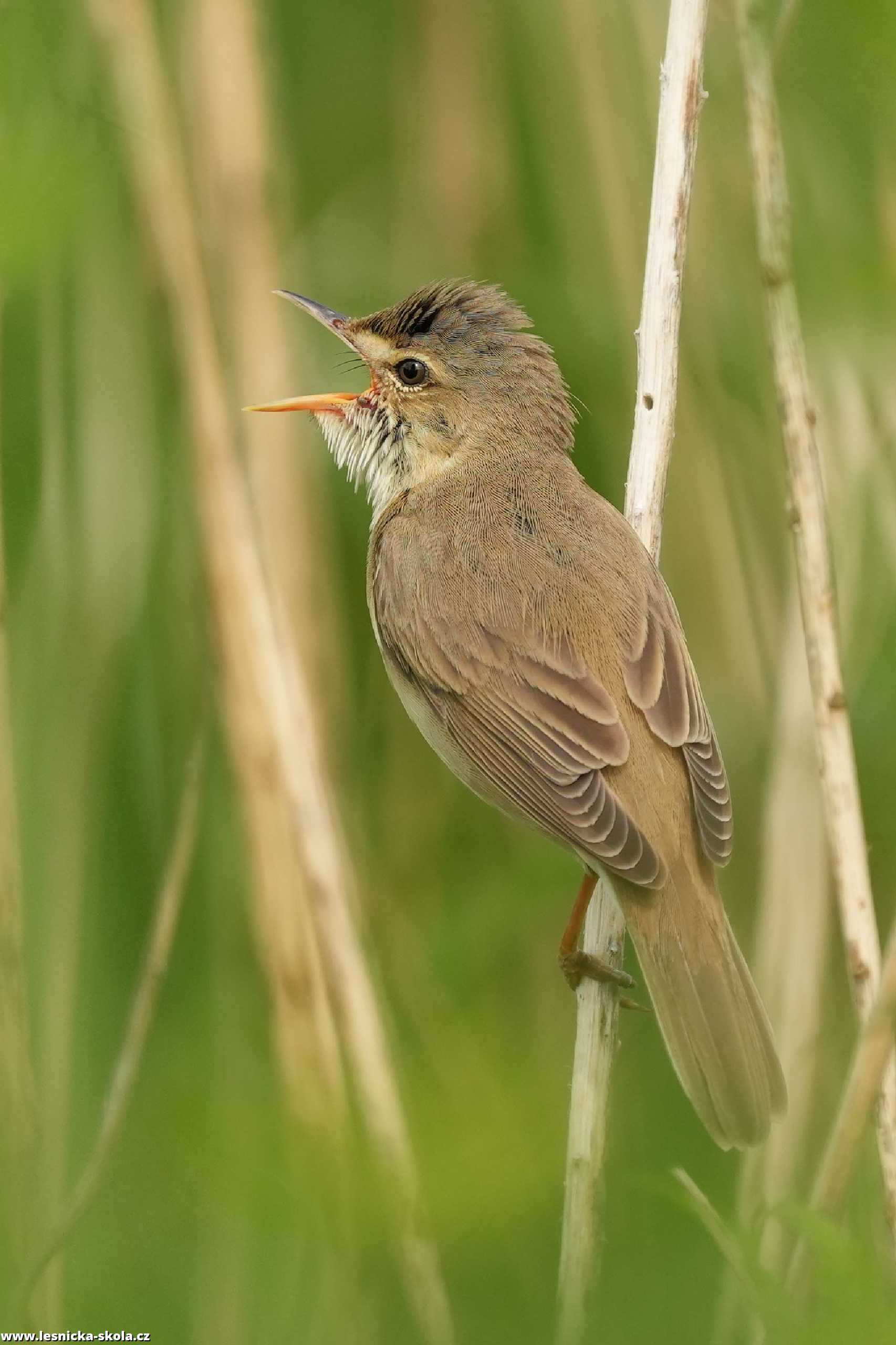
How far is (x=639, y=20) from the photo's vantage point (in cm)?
429

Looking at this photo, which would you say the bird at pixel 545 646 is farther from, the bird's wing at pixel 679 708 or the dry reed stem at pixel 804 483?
the dry reed stem at pixel 804 483

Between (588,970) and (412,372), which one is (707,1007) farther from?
(412,372)

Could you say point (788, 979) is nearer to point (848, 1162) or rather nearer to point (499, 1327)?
point (499, 1327)

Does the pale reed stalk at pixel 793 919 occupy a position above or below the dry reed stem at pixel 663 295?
below

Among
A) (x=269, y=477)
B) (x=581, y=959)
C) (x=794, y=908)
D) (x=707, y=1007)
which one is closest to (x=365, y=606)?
(x=269, y=477)

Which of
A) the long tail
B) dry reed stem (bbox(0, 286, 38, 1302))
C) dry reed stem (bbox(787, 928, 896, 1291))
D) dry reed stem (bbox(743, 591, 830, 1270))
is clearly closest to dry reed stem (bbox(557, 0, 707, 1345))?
the long tail

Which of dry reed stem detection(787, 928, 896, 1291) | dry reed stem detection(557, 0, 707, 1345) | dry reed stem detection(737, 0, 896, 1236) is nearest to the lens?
dry reed stem detection(787, 928, 896, 1291)

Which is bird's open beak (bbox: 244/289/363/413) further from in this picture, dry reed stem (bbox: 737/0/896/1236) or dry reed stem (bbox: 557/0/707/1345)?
dry reed stem (bbox: 737/0/896/1236)

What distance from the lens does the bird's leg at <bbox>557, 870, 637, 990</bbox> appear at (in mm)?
3023

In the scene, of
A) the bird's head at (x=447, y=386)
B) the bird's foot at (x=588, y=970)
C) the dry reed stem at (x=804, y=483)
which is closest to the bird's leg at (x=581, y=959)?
the bird's foot at (x=588, y=970)

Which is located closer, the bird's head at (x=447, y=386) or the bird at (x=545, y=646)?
the bird at (x=545, y=646)

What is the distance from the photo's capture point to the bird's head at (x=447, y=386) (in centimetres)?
395

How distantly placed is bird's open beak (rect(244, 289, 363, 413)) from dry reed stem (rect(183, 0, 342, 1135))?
359mm

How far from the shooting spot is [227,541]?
3.84 meters
